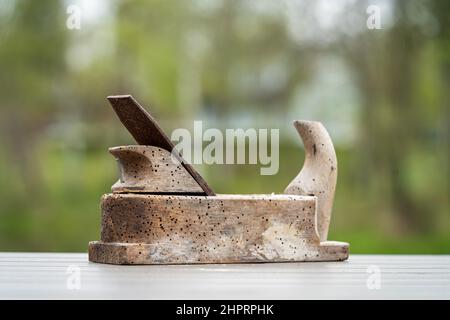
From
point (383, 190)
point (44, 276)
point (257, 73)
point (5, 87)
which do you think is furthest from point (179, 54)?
point (44, 276)

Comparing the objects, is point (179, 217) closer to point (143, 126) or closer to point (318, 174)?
point (143, 126)

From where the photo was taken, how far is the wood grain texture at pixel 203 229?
5.40 meters

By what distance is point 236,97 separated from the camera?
61.3 feet

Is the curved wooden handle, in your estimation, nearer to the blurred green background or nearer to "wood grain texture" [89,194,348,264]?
"wood grain texture" [89,194,348,264]

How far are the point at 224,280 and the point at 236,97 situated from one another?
14.1 meters

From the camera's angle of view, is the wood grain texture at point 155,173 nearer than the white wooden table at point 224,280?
No

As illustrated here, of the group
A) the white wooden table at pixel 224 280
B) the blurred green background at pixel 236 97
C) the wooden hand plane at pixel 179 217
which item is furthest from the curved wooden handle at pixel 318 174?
the blurred green background at pixel 236 97

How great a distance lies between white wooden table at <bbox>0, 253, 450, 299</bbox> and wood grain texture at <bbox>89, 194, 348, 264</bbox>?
0.38ft

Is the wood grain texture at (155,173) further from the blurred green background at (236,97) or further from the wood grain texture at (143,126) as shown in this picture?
the blurred green background at (236,97)

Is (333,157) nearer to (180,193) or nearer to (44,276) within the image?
(180,193)

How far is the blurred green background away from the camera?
1750cm

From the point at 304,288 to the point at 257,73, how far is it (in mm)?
14138

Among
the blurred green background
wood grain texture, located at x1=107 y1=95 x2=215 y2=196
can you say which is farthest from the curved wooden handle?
the blurred green background

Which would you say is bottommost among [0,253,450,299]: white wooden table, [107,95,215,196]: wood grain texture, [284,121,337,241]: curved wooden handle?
[0,253,450,299]: white wooden table
